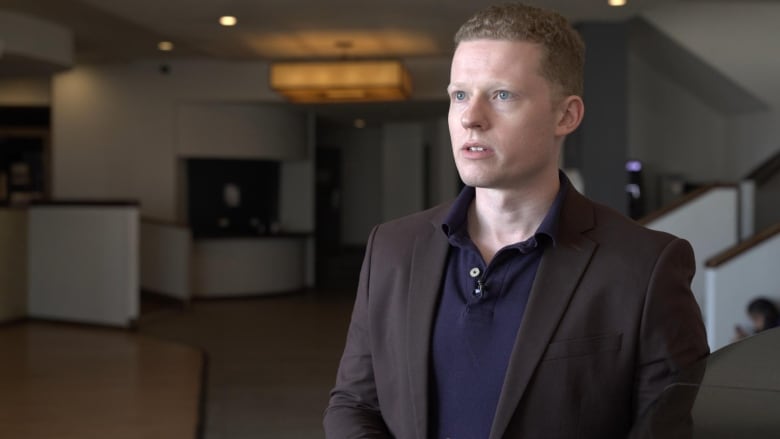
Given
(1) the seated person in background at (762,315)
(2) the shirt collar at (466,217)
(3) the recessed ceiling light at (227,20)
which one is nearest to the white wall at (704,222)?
(1) the seated person in background at (762,315)

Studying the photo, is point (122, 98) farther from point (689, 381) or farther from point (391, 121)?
point (689, 381)

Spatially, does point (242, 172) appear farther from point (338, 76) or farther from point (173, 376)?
point (173, 376)

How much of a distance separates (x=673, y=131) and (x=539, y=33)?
38.8ft

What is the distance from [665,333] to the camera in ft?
4.40

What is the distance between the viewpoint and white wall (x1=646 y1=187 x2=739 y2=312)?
8359 millimetres

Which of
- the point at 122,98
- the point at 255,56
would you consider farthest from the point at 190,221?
the point at 255,56

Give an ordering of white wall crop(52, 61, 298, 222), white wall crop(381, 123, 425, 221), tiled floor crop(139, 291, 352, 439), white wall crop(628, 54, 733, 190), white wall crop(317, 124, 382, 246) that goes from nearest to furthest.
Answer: tiled floor crop(139, 291, 352, 439)
white wall crop(628, 54, 733, 190)
white wall crop(52, 61, 298, 222)
white wall crop(381, 123, 425, 221)
white wall crop(317, 124, 382, 246)

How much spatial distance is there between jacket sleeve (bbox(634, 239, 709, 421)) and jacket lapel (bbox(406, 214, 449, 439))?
35 centimetres

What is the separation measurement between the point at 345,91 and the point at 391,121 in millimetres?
7422

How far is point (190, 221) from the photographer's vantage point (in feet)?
44.7

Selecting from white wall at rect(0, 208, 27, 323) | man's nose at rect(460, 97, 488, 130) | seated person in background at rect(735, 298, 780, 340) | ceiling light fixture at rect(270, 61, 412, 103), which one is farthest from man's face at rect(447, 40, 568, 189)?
white wall at rect(0, 208, 27, 323)

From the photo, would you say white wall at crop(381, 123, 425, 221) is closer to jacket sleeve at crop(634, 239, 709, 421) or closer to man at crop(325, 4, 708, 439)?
man at crop(325, 4, 708, 439)

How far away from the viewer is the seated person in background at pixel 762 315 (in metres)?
6.74

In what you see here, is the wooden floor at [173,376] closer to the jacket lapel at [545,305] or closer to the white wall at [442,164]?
the jacket lapel at [545,305]
